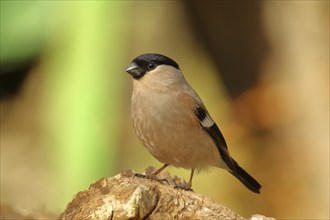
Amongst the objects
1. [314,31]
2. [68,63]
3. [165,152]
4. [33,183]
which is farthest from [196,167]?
[314,31]

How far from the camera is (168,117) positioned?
3818 mm

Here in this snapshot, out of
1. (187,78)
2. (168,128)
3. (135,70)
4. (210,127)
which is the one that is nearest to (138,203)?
(168,128)

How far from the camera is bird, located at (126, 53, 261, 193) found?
12.4ft

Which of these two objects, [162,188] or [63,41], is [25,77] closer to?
[63,41]

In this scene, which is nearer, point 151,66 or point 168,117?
point 168,117

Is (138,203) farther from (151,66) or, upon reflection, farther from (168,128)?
(151,66)

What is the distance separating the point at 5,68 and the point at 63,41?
33.6 inches

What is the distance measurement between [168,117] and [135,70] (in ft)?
0.92

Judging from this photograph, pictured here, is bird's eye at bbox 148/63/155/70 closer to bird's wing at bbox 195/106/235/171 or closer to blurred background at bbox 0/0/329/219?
bird's wing at bbox 195/106/235/171

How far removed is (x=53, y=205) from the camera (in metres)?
4.60

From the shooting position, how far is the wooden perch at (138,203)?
2.75 meters

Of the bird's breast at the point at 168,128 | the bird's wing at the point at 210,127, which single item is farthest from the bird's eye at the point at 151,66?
the bird's wing at the point at 210,127

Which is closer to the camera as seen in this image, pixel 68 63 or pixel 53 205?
pixel 53 205

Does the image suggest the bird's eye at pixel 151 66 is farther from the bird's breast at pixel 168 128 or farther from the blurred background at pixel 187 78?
the blurred background at pixel 187 78
